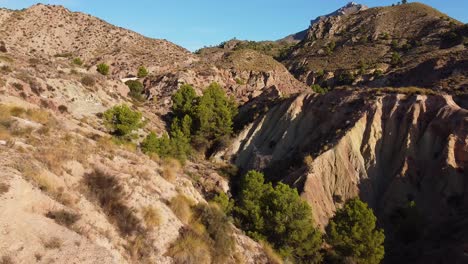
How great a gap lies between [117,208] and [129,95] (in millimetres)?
58822

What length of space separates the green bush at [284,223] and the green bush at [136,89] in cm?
4481

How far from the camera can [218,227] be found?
49.0 feet

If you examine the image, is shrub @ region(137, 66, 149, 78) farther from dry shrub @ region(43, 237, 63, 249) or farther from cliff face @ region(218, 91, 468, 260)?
dry shrub @ region(43, 237, 63, 249)

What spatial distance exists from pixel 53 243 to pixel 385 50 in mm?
110688

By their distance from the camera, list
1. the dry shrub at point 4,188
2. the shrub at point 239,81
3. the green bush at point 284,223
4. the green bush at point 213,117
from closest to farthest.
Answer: the dry shrub at point 4,188
the green bush at point 284,223
the green bush at point 213,117
the shrub at point 239,81

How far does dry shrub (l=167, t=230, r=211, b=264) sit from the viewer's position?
40.4 ft

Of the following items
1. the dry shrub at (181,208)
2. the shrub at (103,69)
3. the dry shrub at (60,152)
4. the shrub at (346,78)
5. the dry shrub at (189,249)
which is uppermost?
the shrub at (346,78)

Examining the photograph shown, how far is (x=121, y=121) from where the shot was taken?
4531cm

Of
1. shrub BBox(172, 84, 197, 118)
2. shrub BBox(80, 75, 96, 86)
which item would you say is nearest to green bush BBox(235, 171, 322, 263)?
shrub BBox(80, 75, 96, 86)

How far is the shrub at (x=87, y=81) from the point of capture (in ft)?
170

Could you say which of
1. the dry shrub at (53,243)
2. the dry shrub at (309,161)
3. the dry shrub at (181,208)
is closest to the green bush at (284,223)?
the dry shrub at (181,208)

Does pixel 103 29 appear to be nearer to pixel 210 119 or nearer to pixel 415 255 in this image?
pixel 210 119

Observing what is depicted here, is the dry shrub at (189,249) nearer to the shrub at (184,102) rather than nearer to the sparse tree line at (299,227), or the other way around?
the sparse tree line at (299,227)

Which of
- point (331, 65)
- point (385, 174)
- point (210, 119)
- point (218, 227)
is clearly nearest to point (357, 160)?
point (385, 174)
